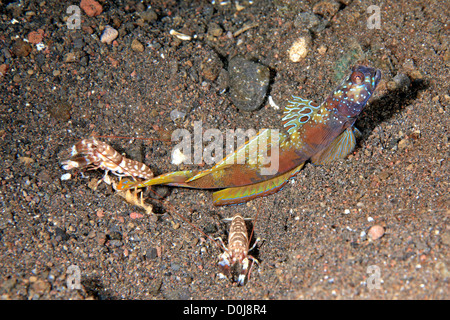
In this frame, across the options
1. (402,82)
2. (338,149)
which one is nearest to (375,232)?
(338,149)

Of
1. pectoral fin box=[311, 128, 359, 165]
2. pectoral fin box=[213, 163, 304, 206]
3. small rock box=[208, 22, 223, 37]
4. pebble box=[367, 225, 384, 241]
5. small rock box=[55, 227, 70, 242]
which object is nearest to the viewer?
pebble box=[367, 225, 384, 241]

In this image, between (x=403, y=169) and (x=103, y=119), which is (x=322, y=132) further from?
(x=103, y=119)

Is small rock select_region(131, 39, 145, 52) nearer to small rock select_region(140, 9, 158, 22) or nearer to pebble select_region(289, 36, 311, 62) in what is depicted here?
small rock select_region(140, 9, 158, 22)

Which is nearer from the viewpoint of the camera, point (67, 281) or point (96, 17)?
point (67, 281)

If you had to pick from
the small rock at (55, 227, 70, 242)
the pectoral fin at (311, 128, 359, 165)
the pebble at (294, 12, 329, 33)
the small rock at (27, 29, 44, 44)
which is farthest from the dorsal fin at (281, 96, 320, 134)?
the small rock at (27, 29, 44, 44)

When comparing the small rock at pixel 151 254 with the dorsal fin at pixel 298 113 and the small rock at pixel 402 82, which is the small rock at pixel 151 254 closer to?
the dorsal fin at pixel 298 113

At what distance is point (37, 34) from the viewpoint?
4.50m

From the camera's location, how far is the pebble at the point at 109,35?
4.65 meters

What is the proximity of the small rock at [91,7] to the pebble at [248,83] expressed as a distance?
7.69 ft

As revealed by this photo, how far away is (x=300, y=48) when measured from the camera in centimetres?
477

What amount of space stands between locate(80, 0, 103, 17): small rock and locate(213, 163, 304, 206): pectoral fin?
136 inches

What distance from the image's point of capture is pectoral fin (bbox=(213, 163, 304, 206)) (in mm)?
4273
